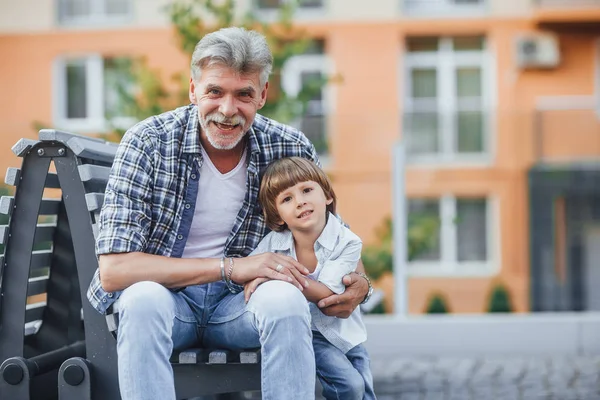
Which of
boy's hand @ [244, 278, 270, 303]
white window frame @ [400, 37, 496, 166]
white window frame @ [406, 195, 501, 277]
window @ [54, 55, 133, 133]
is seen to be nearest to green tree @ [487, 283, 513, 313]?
white window frame @ [406, 195, 501, 277]

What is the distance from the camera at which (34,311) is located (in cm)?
331

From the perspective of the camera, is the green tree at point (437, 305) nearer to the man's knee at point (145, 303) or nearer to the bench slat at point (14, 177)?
the bench slat at point (14, 177)

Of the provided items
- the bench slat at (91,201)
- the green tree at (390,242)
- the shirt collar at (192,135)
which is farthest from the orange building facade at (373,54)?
the bench slat at (91,201)

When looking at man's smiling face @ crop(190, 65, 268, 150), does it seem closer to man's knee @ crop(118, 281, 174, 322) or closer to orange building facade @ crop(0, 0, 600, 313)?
man's knee @ crop(118, 281, 174, 322)

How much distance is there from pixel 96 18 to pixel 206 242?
14.2 m

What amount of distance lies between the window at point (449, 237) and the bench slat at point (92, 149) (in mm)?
3871

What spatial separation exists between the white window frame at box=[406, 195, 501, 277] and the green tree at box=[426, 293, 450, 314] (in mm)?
203

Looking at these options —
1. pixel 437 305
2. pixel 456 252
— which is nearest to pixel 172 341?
pixel 437 305

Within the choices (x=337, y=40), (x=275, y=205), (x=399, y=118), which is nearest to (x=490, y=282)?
(x=399, y=118)

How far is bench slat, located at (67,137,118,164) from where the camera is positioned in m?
2.90

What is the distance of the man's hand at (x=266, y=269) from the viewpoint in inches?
109

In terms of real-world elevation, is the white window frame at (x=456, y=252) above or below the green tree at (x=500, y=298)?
above

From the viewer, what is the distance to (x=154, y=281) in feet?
9.09

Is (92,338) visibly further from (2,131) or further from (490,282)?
(490,282)
